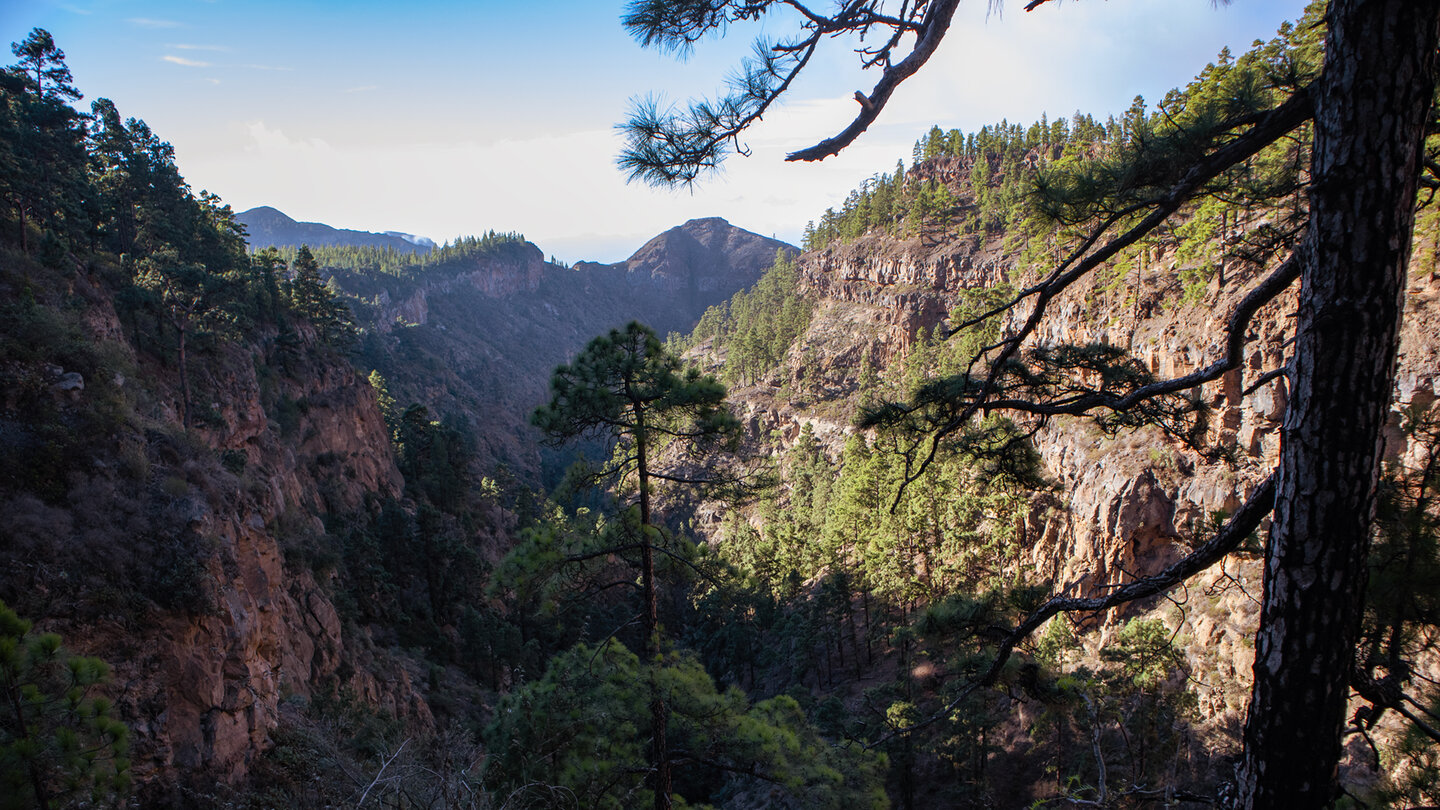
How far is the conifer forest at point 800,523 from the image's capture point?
2100mm

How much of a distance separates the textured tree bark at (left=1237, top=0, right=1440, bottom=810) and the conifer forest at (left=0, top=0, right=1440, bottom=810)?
1cm

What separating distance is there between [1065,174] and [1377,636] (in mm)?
3053

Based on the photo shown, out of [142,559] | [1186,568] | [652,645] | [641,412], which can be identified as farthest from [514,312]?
[1186,568]

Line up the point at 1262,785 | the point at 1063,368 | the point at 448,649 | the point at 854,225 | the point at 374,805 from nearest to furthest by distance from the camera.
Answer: the point at 1262,785, the point at 1063,368, the point at 374,805, the point at 448,649, the point at 854,225

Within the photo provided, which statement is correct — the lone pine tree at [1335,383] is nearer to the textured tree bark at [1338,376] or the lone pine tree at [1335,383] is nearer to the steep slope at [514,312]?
the textured tree bark at [1338,376]

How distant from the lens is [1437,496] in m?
3.80

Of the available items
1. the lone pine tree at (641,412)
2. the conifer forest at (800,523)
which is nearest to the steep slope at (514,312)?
the conifer forest at (800,523)

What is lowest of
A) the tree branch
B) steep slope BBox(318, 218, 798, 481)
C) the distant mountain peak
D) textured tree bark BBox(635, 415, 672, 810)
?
textured tree bark BBox(635, 415, 672, 810)

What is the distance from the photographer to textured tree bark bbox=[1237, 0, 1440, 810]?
1.90 meters

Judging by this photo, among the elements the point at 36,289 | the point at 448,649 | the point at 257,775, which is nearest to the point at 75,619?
the point at 257,775

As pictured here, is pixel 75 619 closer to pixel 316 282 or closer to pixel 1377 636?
pixel 1377 636

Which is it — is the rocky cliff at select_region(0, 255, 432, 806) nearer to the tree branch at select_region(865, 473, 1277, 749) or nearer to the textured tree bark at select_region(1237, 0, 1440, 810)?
the tree branch at select_region(865, 473, 1277, 749)

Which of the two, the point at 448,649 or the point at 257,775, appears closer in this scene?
the point at 257,775

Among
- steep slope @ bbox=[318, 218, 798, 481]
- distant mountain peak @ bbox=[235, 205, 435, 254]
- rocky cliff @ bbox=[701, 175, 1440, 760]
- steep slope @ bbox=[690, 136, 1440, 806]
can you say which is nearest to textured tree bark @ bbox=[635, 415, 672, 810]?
steep slope @ bbox=[690, 136, 1440, 806]
